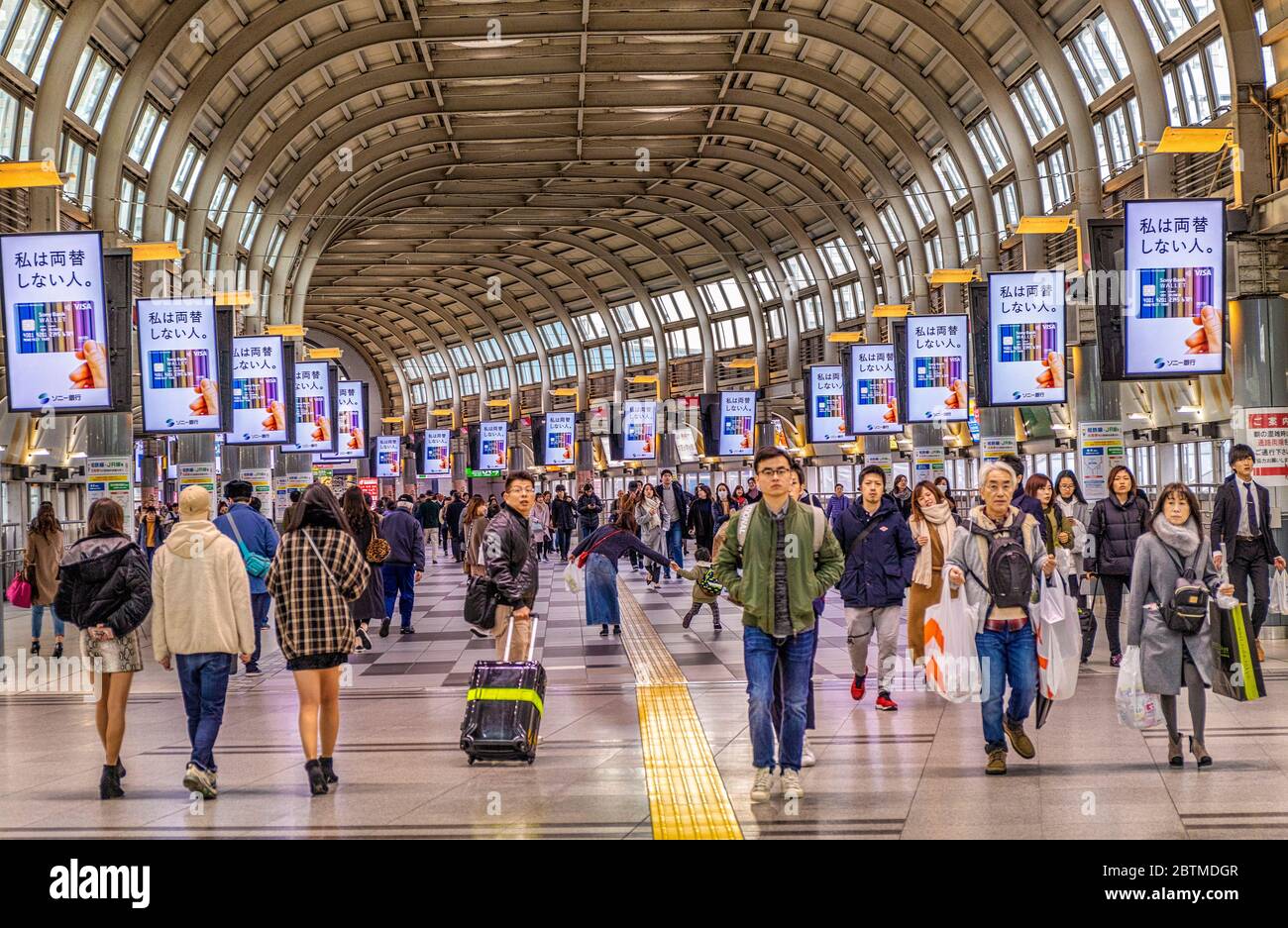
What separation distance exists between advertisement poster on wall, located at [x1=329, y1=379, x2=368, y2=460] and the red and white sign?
29557mm

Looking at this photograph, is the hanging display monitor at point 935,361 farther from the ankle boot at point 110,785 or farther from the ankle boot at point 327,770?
the ankle boot at point 110,785

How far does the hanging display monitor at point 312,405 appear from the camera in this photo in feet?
109

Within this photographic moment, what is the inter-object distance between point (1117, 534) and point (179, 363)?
13.2 meters

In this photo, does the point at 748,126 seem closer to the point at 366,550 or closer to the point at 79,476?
the point at 79,476

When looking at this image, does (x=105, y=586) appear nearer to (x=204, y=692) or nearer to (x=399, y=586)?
(x=204, y=692)

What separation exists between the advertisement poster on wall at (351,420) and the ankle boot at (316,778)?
3384 centimetres

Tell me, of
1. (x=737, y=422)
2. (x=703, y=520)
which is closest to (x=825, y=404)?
(x=737, y=422)

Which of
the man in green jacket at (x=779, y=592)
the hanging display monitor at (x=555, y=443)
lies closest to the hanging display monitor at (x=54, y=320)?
the man in green jacket at (x=779, y=592)

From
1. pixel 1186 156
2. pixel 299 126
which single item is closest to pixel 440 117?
pixel 299 126

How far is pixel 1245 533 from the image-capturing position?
1294 centimetres

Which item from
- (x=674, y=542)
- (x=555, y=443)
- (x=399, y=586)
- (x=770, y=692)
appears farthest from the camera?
(x=555, y=443)

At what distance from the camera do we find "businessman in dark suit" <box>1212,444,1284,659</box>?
42.3 ft
